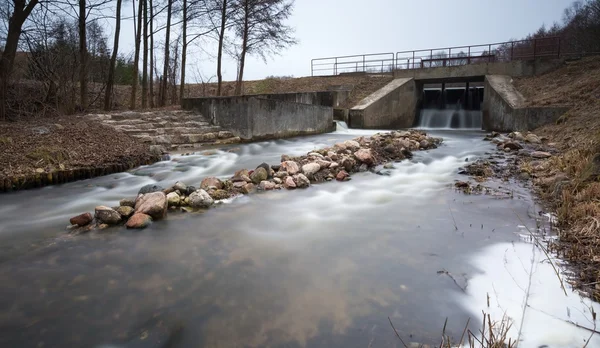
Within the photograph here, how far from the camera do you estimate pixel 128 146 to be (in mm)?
8203

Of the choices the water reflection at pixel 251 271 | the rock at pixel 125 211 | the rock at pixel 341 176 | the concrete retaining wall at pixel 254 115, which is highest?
the concrete retaining wall at pixel 254 115

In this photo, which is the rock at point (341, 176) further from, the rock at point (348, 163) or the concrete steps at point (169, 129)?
the concrete steps at point (169, 129)

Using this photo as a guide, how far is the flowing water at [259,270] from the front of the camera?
2256mm

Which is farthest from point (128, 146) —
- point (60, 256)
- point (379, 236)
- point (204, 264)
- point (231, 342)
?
point (231, 342)

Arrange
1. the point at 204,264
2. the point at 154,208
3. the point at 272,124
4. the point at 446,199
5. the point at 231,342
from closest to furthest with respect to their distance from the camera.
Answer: the point at 231,342
the point at 204,264
the point at 154,208
the point at 446,199
the point at 272,124

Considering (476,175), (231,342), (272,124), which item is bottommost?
(231,342)

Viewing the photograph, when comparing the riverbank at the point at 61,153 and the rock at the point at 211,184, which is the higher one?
the riverbank at the point at 61,153

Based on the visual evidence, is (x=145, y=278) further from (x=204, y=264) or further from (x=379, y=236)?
(x=379, y=236)

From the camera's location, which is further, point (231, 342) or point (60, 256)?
point (60, 256)

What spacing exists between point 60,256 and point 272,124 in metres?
9.31

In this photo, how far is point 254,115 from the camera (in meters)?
11.5

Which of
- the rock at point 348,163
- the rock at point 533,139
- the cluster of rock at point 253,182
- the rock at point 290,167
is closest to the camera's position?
the cluster of rock at point 253,182

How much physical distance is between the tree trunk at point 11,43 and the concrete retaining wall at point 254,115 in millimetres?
4976

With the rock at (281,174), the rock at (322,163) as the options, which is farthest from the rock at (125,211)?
the rock at (322,163)
